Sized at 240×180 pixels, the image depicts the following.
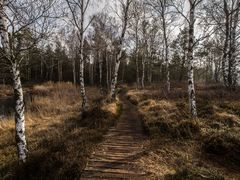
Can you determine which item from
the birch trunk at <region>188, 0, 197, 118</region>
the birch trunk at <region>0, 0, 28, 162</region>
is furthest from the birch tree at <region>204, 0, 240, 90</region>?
the birch trunk at <region>0, 0, 28, 162</region>

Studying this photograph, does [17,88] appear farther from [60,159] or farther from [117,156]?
[117,156]

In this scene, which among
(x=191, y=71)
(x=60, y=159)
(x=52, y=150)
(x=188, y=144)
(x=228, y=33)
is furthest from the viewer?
(x=228, y=33)

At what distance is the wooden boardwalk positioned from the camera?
524cm

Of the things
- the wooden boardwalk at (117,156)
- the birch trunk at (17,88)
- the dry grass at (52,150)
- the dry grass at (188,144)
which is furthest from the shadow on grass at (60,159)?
the dry grass at (188,144)

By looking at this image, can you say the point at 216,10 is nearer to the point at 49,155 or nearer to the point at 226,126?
the point at 226,126

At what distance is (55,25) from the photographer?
685cm

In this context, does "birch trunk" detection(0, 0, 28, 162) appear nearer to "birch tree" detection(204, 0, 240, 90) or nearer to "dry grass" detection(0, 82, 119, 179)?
"dry grass" detection(0, 82, 119, 179)

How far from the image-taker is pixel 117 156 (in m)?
6.24

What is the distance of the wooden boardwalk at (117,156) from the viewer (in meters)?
5.24

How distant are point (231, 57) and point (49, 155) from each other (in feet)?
50.3

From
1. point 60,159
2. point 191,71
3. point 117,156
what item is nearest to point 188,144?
point 117,156

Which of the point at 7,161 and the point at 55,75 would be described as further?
the point at 55,75

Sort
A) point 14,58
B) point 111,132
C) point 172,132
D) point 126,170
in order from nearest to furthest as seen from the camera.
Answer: point 126,170 < point 14,58 < point 172,132 < point 111,132

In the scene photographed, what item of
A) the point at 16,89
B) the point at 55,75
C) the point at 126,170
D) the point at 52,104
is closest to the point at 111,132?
the point at 126,170
